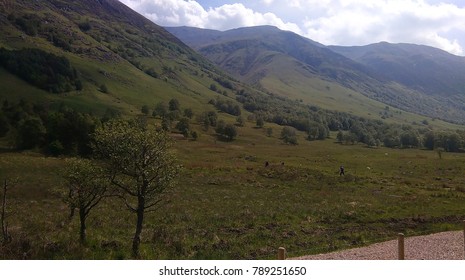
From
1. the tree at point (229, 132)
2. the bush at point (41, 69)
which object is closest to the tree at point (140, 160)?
the tree at point (229, 132)

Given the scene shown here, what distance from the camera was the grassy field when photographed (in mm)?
27197

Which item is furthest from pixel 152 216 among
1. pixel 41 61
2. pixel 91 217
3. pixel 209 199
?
pixel 41 61

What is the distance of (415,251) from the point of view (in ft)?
79.9

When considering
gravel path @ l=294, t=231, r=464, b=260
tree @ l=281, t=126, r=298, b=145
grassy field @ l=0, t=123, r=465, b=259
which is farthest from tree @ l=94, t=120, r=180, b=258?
tree @ l=281, t=126, r=298, b=145

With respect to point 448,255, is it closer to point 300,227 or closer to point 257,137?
point 300,227

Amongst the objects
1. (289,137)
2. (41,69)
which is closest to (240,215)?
(289,137)

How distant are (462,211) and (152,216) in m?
34.6

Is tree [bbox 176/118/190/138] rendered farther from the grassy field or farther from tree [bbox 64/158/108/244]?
tree [bbox 64/158/108/244]

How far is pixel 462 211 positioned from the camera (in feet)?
138

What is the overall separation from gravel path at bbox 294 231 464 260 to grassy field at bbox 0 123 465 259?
207 centimetres

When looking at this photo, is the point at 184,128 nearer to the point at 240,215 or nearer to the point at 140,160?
the point at 240,215

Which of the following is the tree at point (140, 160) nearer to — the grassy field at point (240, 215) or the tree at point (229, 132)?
the grassy field at point (240, 215)

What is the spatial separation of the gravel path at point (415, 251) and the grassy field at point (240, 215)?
81.5 inches

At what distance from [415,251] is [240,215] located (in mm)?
19040
